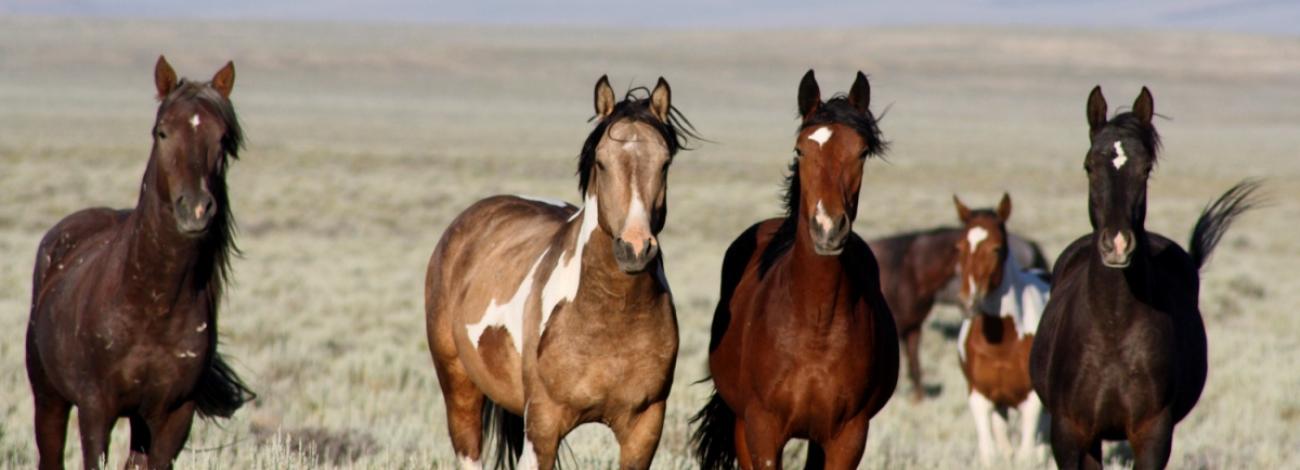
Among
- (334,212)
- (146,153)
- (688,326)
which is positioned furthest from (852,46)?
(688,326)

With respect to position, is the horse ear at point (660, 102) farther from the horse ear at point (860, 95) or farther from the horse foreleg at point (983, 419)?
the horse foreleg at point (983, 419)

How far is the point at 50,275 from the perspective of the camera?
Answer: 19.5ft

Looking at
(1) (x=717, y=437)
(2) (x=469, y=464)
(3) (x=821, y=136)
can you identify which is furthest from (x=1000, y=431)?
Result: (3) (x=821, y=136)

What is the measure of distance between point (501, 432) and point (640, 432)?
Answer: 1.47 m

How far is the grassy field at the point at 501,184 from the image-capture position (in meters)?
9.30

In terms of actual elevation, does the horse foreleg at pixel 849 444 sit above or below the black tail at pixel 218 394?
above

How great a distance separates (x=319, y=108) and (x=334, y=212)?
44156 millimetres

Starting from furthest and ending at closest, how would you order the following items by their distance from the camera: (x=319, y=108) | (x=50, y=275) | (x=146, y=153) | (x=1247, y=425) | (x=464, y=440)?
(x=319, y=108) → (x=146, y=153) → (x=1247, y=425) → (x=464, y=440) → (x=50, y=275)

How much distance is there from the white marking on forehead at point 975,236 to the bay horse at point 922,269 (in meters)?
3.04

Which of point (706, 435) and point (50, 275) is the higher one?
point (50, 275)

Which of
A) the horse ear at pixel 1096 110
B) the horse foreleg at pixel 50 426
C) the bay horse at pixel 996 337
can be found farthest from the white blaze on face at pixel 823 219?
the bay horse at pixel 996 337

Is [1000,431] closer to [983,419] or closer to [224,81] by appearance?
[983,419]

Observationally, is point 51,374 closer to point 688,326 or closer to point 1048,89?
point 688,326

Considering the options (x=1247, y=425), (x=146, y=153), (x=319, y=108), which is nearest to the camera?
(x=1247, y=425)
